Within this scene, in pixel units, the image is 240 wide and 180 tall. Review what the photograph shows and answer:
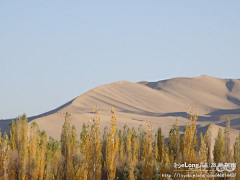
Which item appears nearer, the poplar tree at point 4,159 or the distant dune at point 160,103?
the poplar tree at point 4,159

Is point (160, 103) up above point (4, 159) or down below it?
above

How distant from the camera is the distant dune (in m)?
120

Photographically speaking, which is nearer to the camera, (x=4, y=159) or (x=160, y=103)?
(x=4, y=159)

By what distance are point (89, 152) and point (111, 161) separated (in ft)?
5.30

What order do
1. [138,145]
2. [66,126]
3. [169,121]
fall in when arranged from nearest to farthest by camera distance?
[66,126], [138,145], [169,121]

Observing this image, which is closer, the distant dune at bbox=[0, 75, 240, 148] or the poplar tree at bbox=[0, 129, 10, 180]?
the poplar tree at bbox=[0, 129, 10, 180]

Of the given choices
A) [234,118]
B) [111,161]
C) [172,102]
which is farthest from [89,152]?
[172,102]

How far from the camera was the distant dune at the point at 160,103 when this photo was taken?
395 feet

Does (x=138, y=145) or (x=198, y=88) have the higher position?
(x=198, y=88)

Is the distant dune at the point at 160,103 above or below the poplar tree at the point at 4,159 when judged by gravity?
above

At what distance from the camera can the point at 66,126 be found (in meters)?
34.6

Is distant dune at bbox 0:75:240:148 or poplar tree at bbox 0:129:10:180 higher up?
distant dune at bbox 0:75:240:148

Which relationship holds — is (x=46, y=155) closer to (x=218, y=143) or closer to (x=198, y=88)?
(x=218, y=143)

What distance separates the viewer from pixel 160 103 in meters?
157
